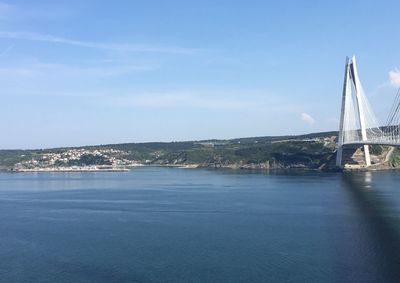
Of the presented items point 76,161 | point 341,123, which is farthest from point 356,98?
point 76,161

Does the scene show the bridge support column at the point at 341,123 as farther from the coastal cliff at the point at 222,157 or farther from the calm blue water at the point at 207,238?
the calm blue water at the point at 207,238

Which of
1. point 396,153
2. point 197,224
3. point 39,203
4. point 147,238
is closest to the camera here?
point 147,238

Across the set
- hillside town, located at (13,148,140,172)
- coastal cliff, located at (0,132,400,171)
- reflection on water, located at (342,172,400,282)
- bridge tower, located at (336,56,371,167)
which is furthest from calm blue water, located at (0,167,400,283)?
hillside town, located at (13,148,140,172)

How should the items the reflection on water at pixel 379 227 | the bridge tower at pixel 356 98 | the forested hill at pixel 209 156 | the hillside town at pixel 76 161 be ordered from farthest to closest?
the hillside town at pixel 76 161
the forested hill at pixel 209 156
the bridge tower at pixel 356 98
the reflection on water at pixel 379 227

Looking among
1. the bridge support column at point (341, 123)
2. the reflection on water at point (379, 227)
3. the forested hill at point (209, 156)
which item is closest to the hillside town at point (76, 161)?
the forested hill at point (209, 156)

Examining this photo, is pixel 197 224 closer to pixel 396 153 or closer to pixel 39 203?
pixel 39 203

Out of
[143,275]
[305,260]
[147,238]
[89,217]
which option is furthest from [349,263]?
[89,217]

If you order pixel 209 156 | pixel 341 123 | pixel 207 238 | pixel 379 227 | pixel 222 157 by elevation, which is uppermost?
pixel 341 123

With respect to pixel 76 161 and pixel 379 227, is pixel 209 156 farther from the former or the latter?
pixel 379 227
